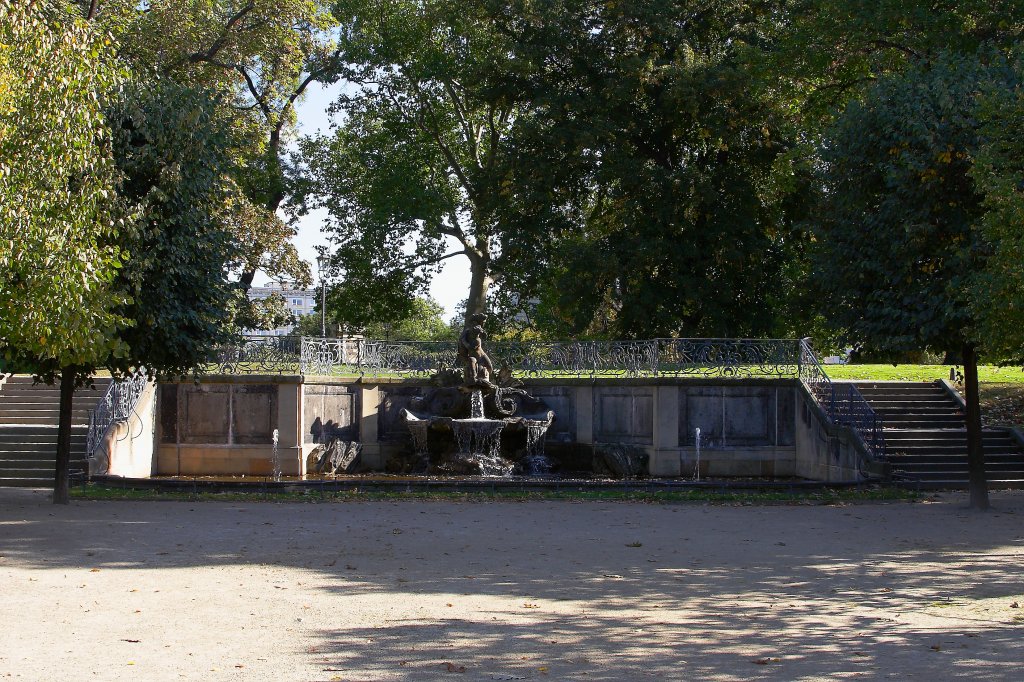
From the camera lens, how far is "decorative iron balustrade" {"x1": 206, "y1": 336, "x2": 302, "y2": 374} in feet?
79.0

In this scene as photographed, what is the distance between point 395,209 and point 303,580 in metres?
26.1

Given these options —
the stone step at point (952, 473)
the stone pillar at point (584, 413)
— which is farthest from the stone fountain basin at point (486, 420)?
the stone step at point (952, 473)

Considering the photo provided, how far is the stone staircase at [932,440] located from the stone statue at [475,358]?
8727 mm

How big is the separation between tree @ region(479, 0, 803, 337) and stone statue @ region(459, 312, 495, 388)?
19.6 ft

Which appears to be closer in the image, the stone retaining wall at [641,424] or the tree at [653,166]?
the stone retaining wall at [641,424]

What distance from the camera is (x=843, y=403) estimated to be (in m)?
22.7

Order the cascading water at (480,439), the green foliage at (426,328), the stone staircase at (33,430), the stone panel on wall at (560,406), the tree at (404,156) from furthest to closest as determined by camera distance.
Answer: the green foliage at (426,328) → the tree at (404,156) → the stone panel on wall at (560,406) → the cascading water at (480,439) → the stone staircase at (33,430)

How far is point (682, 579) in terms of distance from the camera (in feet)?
34.6

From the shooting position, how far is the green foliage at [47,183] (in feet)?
37.6

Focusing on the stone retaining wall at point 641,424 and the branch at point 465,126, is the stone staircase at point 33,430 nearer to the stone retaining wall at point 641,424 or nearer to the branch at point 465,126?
the stone retaining wall at point 641,424

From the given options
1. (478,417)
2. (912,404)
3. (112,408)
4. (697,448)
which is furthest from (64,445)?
(912,404)

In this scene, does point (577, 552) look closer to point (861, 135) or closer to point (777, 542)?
point (777, 542)

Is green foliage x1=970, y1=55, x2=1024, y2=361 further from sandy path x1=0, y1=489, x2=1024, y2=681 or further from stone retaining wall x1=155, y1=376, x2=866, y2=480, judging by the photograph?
stone retaining wall x1=155, y1=376, x2=866, y2=480

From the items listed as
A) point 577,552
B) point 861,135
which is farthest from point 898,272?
point 577,552
